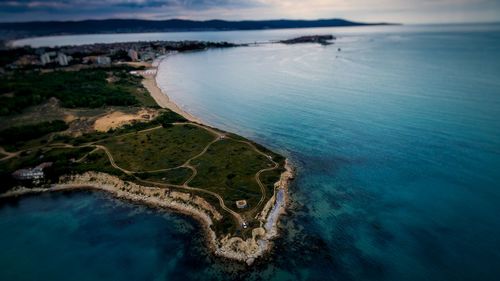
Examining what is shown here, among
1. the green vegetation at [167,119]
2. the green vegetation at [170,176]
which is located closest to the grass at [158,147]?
the green vegetation at [170,176]

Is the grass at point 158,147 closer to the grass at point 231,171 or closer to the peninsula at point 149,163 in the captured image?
the peninsula at point 149,163

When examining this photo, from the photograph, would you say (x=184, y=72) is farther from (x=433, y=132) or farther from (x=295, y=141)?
(x=433, y=132)

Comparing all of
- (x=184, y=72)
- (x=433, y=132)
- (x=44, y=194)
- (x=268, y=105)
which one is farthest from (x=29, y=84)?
(x=433, y=132)

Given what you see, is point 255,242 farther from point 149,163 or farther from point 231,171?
point 149,163

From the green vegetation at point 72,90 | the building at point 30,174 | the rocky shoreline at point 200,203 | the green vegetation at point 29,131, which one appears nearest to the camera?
the rocky shoreline at point 200,203

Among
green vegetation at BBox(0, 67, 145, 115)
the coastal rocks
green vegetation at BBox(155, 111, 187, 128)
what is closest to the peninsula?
the coastal rocks

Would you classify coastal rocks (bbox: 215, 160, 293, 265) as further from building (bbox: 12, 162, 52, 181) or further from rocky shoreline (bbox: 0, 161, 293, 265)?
building (bbox: 12, 162, 52, 181)

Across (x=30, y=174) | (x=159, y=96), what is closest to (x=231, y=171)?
(x=30, y=174)
